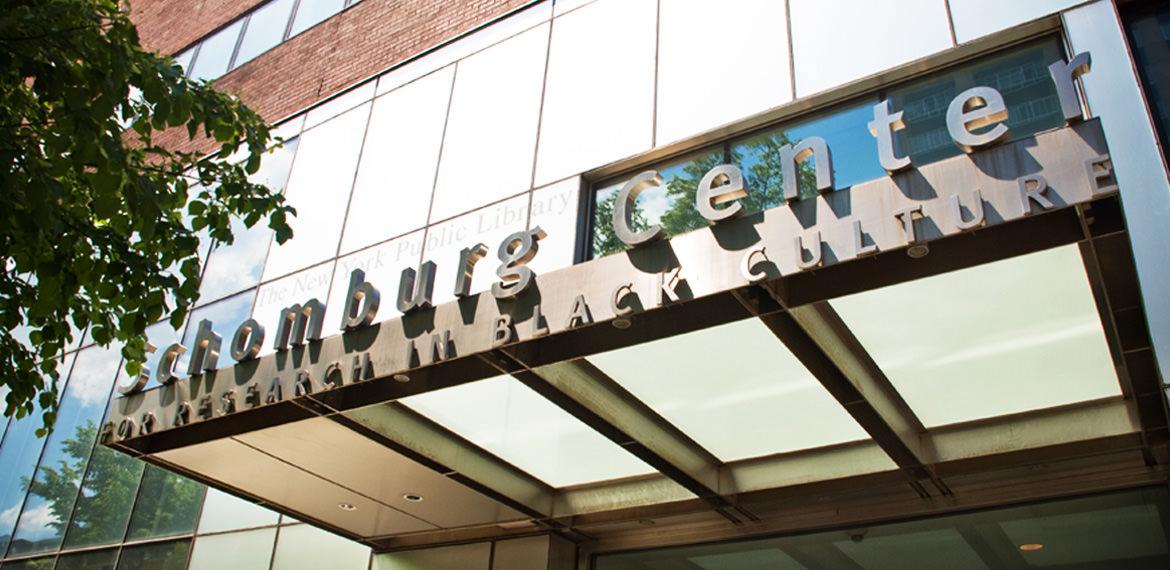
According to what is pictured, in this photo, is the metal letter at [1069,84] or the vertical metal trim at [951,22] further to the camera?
the vertical metal trim at [951,22]

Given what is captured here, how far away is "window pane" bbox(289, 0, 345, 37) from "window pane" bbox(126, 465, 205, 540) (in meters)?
9.31

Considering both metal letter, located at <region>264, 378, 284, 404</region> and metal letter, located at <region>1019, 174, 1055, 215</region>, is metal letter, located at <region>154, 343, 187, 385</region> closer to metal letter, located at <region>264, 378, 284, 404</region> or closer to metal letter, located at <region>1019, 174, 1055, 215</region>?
metal letter, located at <region>264, 378, 284, 404</region>

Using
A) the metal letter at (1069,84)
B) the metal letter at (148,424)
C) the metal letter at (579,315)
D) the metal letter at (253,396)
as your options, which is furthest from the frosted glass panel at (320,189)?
the metal letter at (1069,84)

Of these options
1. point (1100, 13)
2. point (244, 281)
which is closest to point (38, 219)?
point (1100, 13)

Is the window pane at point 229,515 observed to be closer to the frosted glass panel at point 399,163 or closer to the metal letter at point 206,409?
the frosted glass panel at point 399,163

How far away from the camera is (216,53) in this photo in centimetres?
2152

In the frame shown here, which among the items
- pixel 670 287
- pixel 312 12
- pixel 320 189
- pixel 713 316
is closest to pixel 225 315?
pixel 320 189

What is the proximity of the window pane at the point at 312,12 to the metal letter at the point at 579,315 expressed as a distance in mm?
13120

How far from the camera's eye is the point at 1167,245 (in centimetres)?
691

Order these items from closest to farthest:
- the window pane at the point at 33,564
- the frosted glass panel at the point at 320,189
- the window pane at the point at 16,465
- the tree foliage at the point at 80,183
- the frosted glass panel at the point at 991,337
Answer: the tree foliage at the point at 80,183
the frosted glass panel at the point at 991,337
the frosted glass panel at the point at 320,189
the window pane at the point at 33,564
the window pane at the point at 16,465

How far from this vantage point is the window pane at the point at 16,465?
54.6 ft

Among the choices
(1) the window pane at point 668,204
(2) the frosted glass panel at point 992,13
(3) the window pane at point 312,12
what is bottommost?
(1) the window pane at point 668,204

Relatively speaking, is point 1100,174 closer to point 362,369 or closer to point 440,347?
point 440,347

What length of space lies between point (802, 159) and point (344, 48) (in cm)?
1239
